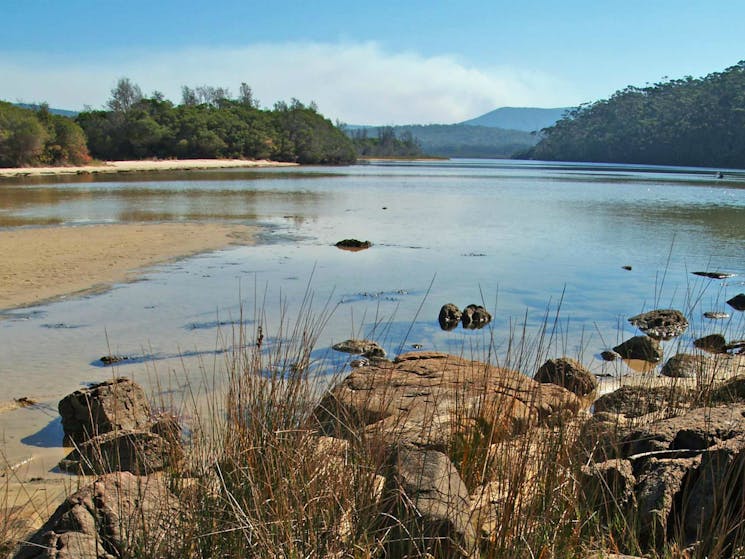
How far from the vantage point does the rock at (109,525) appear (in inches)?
94.1

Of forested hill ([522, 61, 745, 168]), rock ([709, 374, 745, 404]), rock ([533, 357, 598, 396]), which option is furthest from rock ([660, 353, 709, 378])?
forested hill ([522, 61, 745, 168])

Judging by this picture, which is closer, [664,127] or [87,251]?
[87,251]

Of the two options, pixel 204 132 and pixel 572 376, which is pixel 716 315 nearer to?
pixel 572 376

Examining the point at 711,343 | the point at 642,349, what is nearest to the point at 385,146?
the point at 711,343

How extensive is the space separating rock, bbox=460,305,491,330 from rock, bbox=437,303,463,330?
0.31 ft

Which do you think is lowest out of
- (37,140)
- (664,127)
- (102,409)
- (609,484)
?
(102,409)

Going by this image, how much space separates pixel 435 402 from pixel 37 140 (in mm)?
58123

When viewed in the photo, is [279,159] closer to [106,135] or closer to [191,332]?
[106,135]

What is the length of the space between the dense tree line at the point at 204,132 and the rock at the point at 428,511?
79.9 meters

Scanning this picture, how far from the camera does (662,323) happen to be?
346 inches

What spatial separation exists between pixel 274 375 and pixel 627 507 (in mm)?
1654

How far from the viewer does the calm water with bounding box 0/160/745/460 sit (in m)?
7.45

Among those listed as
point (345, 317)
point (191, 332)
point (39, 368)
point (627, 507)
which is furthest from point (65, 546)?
point (345, 317)

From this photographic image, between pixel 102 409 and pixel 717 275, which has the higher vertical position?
Answer: pixel 102 409
